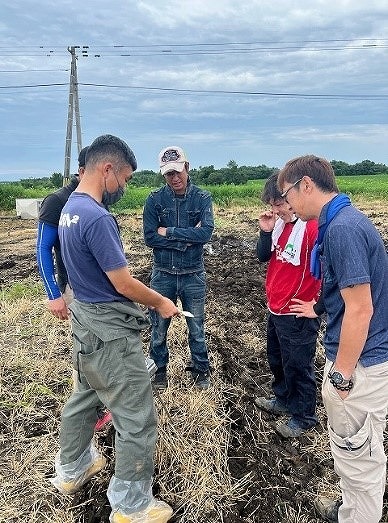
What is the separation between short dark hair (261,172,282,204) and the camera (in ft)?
10.1

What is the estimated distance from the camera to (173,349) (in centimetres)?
466

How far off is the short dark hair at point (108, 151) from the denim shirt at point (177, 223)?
4.45 feet

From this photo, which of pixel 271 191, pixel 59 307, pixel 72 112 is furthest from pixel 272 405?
pixel 72 112

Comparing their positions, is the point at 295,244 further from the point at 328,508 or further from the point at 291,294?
the point at 328,508

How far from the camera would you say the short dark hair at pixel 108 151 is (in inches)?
95.5

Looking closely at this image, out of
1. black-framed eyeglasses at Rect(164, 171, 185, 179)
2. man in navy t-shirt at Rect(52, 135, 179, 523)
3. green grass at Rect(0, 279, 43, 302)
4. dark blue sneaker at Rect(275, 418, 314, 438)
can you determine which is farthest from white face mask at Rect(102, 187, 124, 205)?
green grass at Rect(0, 279, 43, 302)

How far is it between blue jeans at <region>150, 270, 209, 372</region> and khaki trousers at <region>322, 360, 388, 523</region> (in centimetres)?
172

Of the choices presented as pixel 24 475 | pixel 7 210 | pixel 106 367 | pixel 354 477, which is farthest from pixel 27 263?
pixel 7 210

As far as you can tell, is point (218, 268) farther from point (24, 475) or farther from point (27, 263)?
point (24, 475)

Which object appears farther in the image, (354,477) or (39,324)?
(39,324)

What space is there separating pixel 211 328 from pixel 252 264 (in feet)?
11.5

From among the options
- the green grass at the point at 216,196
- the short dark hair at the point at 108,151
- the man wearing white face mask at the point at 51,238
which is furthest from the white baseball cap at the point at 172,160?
the green grass at the point at 216,196

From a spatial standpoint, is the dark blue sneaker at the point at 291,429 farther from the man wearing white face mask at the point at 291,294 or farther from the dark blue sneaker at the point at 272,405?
the dark blue sneaker at the point at 272,405

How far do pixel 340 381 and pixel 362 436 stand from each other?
0.93ft
